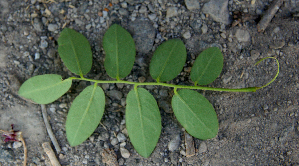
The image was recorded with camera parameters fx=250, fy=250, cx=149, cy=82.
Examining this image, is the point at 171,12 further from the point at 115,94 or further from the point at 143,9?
the point at 115,94

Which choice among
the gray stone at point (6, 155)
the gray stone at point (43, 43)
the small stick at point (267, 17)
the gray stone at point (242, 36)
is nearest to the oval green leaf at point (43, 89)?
the gray stone at point (43, 43)

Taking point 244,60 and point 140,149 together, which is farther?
point 244,60

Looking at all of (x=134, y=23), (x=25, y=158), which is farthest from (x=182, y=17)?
(x=25, y=158)

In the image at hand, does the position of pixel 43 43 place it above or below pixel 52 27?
below

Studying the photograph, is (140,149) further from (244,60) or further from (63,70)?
(244,60)

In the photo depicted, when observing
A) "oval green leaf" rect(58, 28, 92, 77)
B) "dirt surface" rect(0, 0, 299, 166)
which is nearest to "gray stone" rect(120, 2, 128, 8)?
"dirt surface" rect(0, 0, 299, 166)

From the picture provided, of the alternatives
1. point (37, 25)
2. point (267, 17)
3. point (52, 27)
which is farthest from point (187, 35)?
point (37, 25)

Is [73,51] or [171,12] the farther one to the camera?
[171,12]
